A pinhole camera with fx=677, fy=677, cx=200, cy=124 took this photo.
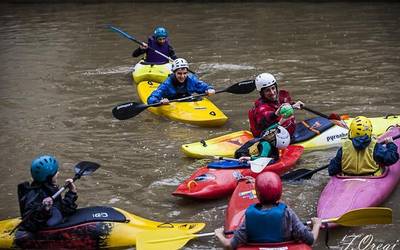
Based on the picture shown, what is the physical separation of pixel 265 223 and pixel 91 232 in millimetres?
1730

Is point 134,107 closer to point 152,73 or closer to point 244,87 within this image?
point 244,87

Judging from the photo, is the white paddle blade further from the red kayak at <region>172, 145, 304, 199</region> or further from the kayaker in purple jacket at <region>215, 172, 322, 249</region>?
the kayaker in purple jacket at <region>215, 172, 322, 249</region>

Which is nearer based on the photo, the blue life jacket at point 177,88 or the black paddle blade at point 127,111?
the black paddle blade at point 127,111

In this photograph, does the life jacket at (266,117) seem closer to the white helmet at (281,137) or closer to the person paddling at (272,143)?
the person paddling at (272,143)

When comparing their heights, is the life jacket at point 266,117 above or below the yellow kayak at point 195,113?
above

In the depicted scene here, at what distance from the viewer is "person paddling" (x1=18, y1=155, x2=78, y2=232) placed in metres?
5.55

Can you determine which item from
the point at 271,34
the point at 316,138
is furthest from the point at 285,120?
the point at 271,34

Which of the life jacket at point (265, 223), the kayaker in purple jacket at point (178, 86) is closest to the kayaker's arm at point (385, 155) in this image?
the life jacket at point (265, 223)

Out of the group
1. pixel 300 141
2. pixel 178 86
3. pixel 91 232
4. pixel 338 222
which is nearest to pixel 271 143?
pixel 300 141

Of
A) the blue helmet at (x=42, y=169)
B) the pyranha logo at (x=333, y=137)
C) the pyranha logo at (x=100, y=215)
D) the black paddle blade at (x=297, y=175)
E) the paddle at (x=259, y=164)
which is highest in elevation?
the blue helmet at (x=42, y=169)

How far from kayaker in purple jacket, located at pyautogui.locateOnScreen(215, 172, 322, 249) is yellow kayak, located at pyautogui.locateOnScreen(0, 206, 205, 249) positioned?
103cm

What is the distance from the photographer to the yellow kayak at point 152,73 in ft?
37.9

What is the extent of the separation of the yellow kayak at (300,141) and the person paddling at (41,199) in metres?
2.38

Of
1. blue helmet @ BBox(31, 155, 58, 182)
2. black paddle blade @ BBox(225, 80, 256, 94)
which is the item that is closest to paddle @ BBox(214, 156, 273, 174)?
blue helmet @ BBox(31, 155, 58, 182)
